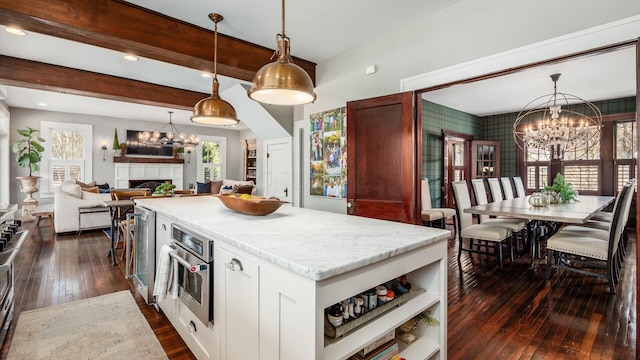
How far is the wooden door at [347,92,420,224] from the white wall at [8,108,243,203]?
26.0 feet

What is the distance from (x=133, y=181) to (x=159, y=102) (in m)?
4.99

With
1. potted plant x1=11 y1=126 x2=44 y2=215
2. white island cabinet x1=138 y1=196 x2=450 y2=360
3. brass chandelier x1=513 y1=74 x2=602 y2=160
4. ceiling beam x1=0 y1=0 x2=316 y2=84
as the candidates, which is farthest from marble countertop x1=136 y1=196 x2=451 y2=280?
potted plant x1=11 y1=126 x2=44 y2=215

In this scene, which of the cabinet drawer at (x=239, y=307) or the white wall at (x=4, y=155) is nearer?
the cabinet drawer at (x=239, y=307)

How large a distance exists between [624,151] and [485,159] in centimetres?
241

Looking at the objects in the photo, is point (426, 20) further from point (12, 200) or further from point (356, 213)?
point (12, 200)

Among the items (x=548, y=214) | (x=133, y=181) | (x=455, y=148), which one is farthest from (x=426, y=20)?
Result: (x=133, y=181)

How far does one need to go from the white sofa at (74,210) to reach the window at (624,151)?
388 inches

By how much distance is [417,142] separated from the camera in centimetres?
285

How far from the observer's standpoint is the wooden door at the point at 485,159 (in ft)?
23.4

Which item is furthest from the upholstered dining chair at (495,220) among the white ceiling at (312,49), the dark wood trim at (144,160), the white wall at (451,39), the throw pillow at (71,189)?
the dark wood trim at (144,160)

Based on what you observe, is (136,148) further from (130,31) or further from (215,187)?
(130,31)

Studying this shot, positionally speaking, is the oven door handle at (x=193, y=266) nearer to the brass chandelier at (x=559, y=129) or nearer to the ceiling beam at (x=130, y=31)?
the ceiling beam at (x=130, y=31)

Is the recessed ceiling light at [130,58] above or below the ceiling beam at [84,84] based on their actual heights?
above

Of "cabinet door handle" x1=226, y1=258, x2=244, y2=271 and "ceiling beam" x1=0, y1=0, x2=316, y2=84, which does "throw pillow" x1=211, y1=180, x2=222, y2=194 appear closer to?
"ceiling beam" x1=0, y1=0, x2=316, y2=84
